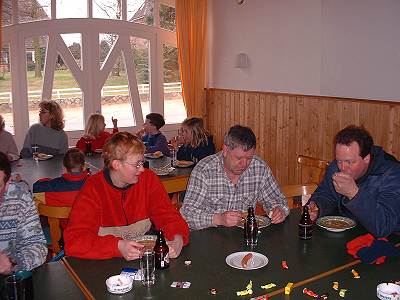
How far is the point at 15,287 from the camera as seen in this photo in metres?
→ 1.76

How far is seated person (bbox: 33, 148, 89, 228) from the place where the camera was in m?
3.36

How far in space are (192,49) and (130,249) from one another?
595cm

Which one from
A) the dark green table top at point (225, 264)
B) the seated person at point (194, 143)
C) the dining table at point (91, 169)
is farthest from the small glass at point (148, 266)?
the seated person at point (194, 143)

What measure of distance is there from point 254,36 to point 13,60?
3.55 metres

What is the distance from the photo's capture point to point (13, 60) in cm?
677

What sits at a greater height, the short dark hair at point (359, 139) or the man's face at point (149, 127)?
the short dark hair at point (359, 139)

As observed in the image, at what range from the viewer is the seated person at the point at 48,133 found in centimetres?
542

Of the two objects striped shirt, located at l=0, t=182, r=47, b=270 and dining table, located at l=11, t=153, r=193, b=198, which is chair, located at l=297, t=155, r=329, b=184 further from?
striped shirt, located at l=0, t=182, r=47, b=270

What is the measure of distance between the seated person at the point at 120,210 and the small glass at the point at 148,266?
0.56 feet

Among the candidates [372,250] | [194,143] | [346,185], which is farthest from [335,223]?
[194,143]

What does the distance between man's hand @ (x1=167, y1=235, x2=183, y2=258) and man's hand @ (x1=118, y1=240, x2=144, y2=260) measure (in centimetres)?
14

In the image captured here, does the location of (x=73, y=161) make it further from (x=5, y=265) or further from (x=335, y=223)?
(x=335, y=223)

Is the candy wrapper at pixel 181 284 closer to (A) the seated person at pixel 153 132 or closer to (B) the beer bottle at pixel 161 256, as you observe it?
(B) the beer bottle at pixel 161 256

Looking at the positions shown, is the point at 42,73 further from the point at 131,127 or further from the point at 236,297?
the point at 236,297
